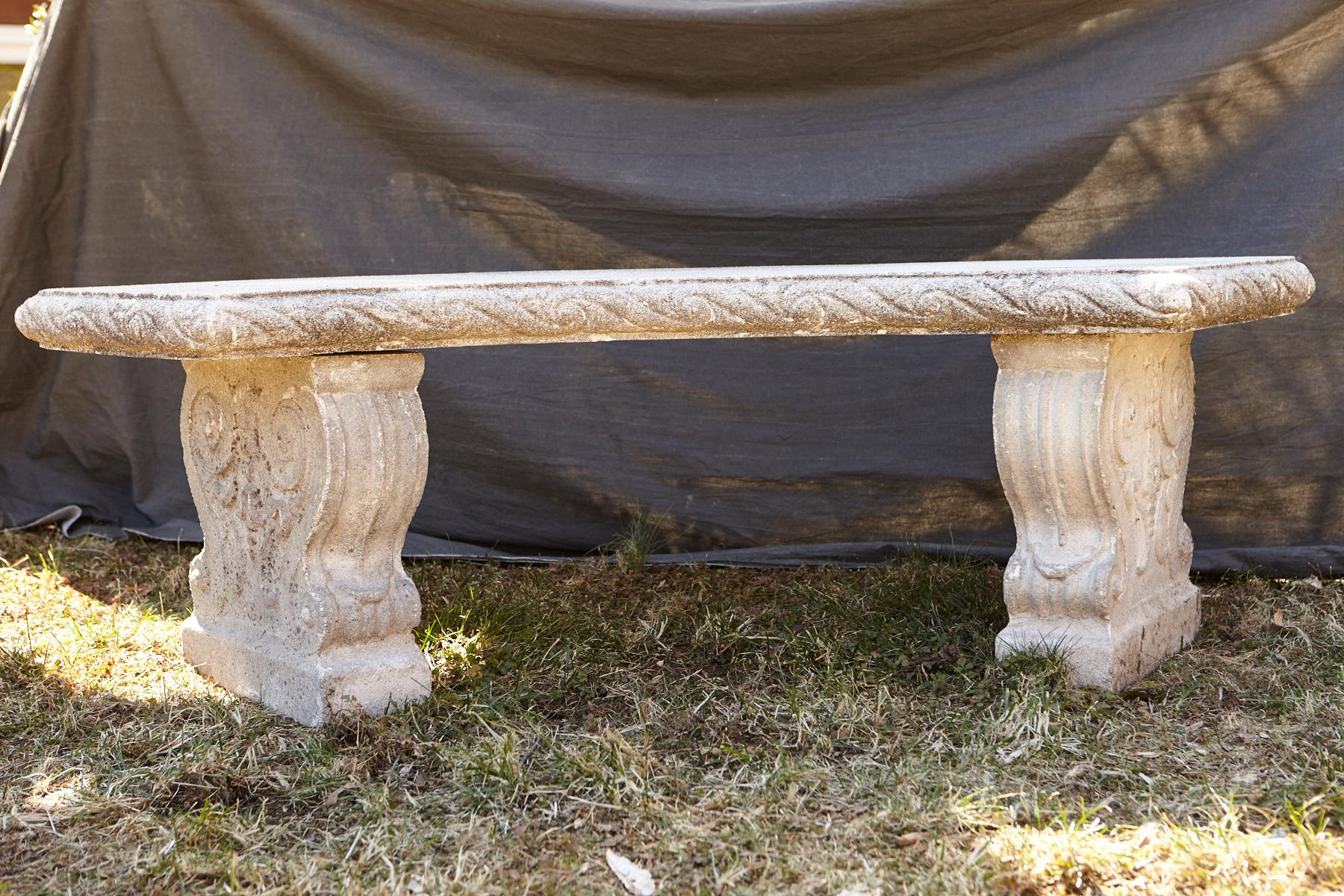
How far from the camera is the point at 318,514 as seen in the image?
2.46m

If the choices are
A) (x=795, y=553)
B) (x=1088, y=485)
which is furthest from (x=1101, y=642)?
(x=795, y=553)

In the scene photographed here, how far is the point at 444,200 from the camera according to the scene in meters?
3.75

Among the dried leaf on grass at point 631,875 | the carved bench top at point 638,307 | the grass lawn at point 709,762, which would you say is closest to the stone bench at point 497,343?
the carved bench top at point 638,307

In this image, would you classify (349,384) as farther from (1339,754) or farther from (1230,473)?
(1230,473)

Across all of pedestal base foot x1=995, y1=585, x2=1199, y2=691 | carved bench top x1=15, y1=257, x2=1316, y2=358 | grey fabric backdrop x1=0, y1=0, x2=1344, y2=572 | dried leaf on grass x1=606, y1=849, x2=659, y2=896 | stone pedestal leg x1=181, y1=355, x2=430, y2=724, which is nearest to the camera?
dried leaf on grass x1=606, y1=849, x2=659, y2=896

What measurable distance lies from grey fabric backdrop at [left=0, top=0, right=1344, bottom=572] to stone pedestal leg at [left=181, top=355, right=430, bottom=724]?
117cm

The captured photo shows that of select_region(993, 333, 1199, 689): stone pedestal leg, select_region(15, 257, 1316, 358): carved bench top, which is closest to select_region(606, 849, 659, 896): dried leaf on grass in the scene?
select_region(15, 257, 1316, 358): carved bench top

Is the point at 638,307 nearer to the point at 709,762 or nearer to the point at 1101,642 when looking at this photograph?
the point at 709,762

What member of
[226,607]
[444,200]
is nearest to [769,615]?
[226,607]

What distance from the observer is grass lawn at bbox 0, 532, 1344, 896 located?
2010 mm

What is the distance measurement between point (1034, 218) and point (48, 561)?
2.77 metres

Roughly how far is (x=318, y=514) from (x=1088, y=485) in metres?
1.40

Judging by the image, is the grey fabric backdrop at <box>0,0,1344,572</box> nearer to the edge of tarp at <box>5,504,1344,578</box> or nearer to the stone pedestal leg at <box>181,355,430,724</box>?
the edge of tarp at <box>5,504,1344,578</box>

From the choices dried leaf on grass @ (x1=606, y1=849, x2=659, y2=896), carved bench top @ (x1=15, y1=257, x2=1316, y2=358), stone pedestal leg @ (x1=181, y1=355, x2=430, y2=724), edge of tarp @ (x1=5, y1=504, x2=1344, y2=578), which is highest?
carved bench top @ (x1=15, y1=257, x2=1316, y2=358)
